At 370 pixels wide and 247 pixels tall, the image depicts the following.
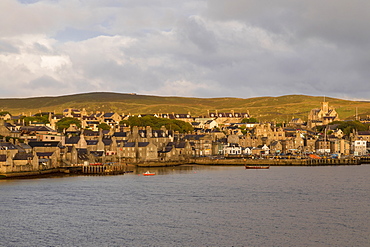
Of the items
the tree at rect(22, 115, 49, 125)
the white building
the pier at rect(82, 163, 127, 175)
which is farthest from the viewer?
the tree at rect(22, 115, 49, 125)

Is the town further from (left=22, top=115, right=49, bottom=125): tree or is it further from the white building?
(left=22, top=115, right=49, bottom=125): tree

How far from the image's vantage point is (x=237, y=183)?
7769 centimetres

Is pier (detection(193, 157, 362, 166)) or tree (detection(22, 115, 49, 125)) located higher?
tree (detection(22, 115, 49, 125))

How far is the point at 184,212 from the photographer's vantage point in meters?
52.7

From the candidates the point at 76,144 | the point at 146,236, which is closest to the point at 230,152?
the point at 76,144

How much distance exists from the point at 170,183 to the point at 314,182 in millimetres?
20755

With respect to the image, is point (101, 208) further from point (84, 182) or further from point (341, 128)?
point (341, 128)

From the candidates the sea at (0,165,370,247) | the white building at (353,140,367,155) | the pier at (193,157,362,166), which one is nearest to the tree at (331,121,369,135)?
the white building at (353,140,367,155)

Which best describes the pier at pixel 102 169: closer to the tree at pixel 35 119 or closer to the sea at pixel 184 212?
the sea at pixel 184 212

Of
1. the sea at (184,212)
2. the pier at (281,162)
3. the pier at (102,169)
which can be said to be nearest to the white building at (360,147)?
the pier at (281,162)

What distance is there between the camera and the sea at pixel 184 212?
42.1 metres

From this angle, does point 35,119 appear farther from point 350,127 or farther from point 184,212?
point 184,212

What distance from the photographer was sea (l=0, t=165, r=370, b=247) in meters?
→ 42.1

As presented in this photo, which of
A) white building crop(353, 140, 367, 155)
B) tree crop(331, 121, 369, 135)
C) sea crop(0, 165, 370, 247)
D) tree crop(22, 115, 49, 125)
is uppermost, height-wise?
tree crop(22, 115, 49, 125)
